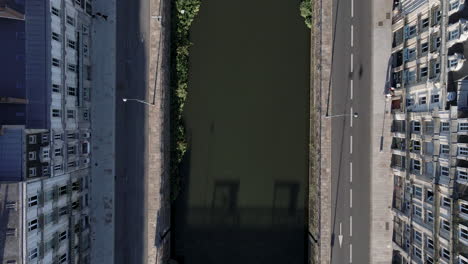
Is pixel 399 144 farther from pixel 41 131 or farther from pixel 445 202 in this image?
pixel 41 131

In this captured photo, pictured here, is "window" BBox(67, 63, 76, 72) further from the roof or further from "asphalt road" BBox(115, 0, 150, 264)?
the roof

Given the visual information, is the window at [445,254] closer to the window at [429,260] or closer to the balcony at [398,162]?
the window at [429,260]

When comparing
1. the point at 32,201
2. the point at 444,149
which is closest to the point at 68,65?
the point at 32,201

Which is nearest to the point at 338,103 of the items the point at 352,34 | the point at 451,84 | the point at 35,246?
the point at 352,34

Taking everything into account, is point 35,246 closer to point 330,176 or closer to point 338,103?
point 330,176

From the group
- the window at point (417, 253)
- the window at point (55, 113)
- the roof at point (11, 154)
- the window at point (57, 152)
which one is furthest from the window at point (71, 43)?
the window at point (417, 253)
